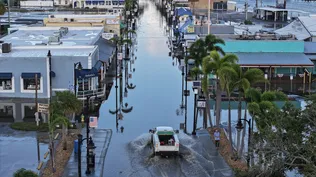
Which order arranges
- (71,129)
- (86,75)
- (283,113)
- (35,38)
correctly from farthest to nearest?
(35,38) < (86,75) < (71,129) < (283,113)

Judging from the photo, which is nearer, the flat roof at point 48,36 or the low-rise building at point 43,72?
the low-rise building at point 43,72

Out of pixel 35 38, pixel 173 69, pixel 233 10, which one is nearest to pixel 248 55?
pixel 173 69

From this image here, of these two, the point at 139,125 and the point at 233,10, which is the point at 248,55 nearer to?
the point at 139,125

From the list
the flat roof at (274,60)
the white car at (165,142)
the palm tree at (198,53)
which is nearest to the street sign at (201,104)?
the white car at (165,142)

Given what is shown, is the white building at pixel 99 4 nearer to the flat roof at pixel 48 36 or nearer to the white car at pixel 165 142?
the flat roof at pixel 48 36

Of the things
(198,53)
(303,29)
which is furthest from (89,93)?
(303,29)

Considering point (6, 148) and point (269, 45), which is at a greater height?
point (269, 45)

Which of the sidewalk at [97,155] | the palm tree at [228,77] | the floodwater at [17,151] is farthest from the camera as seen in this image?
the palm tree at [228,77]
